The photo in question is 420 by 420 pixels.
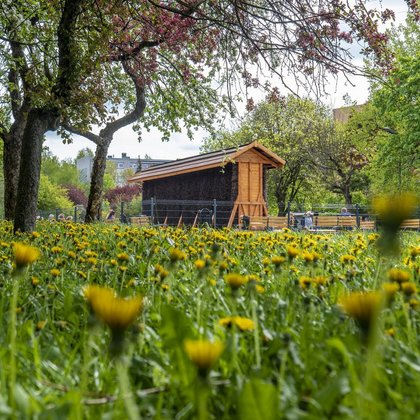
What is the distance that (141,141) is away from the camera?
14594 millimetres

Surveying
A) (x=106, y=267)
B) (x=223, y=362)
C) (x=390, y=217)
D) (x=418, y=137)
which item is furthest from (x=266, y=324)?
(x=418, y=137)

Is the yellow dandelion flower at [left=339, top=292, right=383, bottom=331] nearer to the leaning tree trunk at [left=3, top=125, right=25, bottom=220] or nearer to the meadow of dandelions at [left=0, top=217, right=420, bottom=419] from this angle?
the meadow of dandelions at [left=0, top=217, right=420, bottom=419]

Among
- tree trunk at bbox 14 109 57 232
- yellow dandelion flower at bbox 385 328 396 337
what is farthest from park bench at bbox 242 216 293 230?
yellow dandelion flower at bbox 385 328 396 337

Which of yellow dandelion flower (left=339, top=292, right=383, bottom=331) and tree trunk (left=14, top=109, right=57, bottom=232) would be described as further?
tree trunk (left=14, top=109, right=57, bottom=232)

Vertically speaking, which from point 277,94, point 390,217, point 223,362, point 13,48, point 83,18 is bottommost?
point 223,362

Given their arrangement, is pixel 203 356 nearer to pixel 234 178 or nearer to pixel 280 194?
pixel 234 178

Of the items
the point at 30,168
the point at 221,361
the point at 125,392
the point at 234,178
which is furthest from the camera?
the point at 234,178

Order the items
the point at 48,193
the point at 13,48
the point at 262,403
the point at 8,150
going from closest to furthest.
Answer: the point at 262,403 < the point at 13,48 < the point at 8,150 < the point at 48,193

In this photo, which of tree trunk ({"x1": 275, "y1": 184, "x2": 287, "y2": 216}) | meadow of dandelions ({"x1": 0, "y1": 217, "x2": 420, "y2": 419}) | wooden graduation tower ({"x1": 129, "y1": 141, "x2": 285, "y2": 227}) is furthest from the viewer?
tree trunk ({"x1": 275, "y1": 184, "x2": 287, "y2": 216})

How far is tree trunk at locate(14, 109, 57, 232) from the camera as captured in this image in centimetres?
843

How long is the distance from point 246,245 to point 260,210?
1776 centimetres

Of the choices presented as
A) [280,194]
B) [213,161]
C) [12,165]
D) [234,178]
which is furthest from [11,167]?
[280,194]

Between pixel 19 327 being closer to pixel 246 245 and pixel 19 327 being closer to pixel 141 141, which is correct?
pixel 246 245

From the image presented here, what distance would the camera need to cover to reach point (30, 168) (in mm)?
8516
